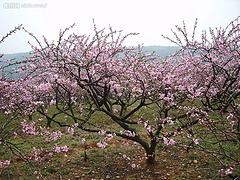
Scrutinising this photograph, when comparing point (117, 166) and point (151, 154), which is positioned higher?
point (151, 154)

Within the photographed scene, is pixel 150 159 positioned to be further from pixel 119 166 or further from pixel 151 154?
pixel 119 166

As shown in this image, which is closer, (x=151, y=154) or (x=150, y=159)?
(x=151, y=154)

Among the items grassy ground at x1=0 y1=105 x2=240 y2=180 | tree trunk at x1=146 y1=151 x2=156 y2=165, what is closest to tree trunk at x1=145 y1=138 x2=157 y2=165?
tree trunk at x1=146 y1=151 x2=156 y2=165

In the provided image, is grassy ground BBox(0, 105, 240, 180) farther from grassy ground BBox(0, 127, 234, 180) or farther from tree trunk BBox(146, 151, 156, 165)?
tree trunk BBox(146, 151, 156, 165)

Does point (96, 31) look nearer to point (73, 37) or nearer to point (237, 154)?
point (73, 37)

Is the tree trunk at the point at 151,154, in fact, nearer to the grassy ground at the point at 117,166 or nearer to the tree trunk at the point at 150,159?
the tree trunk at the point at 150,159

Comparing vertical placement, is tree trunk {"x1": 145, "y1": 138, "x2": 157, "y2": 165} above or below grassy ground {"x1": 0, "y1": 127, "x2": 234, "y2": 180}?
above

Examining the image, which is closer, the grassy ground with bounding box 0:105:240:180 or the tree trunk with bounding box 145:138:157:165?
the grassy ground with bounding box 0:105:240:180

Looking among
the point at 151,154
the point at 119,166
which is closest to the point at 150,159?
the point at 151,154

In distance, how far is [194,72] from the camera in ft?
42.1

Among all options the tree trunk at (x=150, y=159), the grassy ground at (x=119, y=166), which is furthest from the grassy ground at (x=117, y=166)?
the tree trunk at (x=150, y=159)

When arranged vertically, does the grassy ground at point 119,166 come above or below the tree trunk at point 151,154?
below

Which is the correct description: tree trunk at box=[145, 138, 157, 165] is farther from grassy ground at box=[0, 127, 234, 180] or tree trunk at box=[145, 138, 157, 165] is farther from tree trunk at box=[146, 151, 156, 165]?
grassy ground at box=[0, 127, 234, 180]

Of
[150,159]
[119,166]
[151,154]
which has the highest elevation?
[151,154]
